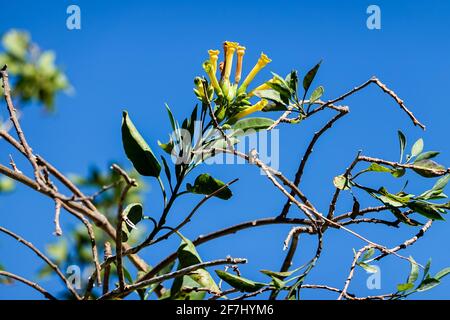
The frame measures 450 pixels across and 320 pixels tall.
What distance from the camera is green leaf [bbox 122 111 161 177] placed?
196cm

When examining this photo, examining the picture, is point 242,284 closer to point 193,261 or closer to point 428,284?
point 193,261

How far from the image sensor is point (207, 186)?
196 centimetres

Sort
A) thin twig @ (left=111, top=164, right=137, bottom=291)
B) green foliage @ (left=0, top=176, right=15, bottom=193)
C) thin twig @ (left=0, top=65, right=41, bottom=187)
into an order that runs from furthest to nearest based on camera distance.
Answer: green foliage @ (left=0, top=176, right=15, bottom=193), thin twig @ (left=0, top=65, right=41, bottom=187), thin twig @ (left=111, top=164, right=137, bottom=291)

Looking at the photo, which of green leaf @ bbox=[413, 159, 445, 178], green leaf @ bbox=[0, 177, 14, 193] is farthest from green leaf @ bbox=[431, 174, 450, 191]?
green leaf @ bbox=[0, 177, 14, 193]

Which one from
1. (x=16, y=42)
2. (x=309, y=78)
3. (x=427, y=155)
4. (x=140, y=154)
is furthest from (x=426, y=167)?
(x=16, y=42)

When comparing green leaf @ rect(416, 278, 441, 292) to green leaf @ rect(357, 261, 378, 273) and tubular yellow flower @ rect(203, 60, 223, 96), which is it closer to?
green leaf @ rect(357, 261, 378, 273)

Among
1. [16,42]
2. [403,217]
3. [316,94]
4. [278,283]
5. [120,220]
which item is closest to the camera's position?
[120,220]

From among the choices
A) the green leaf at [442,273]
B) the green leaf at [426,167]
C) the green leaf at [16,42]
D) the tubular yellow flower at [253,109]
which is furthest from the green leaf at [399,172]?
the green leaf at [16,42]

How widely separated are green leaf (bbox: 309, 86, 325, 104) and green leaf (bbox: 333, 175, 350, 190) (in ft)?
0.79

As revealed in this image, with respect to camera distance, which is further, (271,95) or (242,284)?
(271,95)

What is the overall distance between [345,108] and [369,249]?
365 millimetres

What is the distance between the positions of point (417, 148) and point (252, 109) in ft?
1.51

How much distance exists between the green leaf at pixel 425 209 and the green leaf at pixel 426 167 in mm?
89
